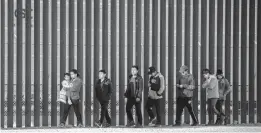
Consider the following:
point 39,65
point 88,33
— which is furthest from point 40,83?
point 88,33

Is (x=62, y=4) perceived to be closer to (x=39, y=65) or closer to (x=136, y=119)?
(x=39, y=65)

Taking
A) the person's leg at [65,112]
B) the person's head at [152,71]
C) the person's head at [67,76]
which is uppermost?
the person's head at [152,71]

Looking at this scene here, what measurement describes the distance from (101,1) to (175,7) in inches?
57.4

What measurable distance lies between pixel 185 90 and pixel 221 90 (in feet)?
2.86

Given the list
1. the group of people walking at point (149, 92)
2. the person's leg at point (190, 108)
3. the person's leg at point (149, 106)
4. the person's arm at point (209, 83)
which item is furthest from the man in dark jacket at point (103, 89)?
the person's arm at point (209, 83)

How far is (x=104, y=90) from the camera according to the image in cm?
1409

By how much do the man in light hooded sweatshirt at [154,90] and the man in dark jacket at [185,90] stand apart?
368 millimetres

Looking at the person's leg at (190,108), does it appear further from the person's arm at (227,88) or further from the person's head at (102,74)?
the person's head at (102,74)

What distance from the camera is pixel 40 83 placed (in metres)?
14.7

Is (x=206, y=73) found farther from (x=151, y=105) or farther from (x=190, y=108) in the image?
(x=151, y=105)

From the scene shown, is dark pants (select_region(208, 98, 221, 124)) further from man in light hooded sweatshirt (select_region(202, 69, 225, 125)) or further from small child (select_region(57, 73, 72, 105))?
small child (select_region(57, 73, 72, 105))

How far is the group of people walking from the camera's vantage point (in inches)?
555

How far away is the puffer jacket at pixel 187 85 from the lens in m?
14.3

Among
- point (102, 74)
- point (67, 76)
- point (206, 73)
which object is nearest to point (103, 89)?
point (102, 74)
